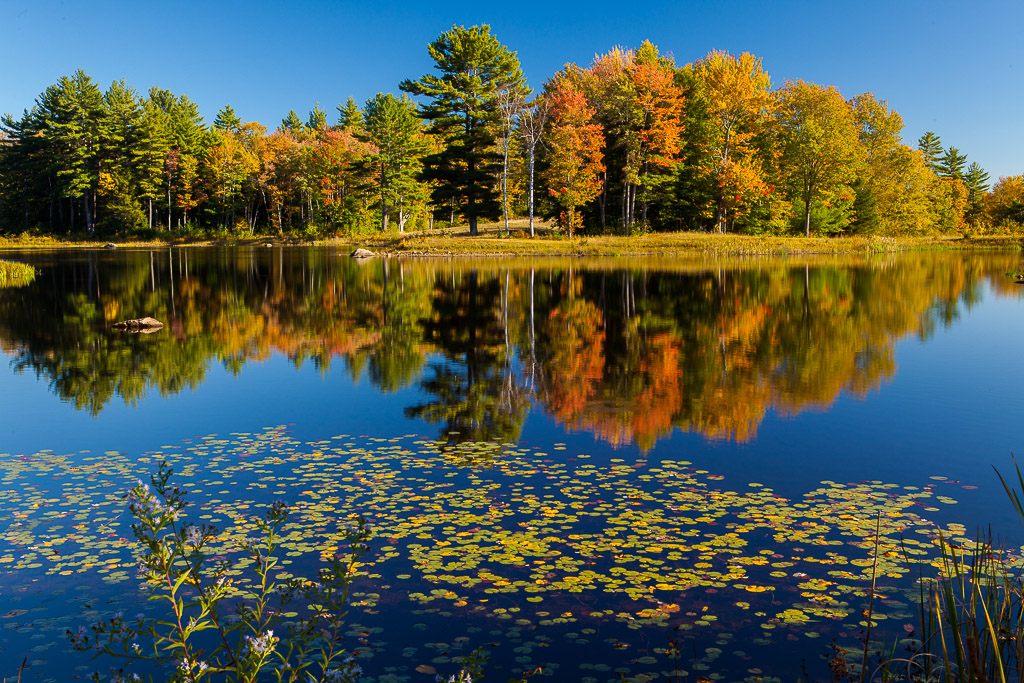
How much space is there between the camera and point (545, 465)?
9.23 m

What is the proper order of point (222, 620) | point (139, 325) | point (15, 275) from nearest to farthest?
point (222, 620), point (139, 325), point (15, 275)

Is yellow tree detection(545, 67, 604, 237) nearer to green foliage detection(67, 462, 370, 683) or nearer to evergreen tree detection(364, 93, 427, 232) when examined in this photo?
evergreen tree detection(364, 93, 427, 232)

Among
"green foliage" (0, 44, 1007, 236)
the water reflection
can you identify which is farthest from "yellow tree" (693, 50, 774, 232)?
the water reflection

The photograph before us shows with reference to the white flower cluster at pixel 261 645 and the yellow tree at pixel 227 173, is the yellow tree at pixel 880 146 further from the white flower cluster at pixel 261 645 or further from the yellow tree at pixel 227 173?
the white flower cluster at pixel 261 645

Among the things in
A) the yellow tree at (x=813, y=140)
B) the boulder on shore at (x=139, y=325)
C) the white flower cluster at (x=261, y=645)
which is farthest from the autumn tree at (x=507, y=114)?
the white flower cluster at (x=261, y=645)

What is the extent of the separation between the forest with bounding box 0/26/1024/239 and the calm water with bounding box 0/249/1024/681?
41.3 metres

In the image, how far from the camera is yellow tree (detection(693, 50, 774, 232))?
60594 millimetres

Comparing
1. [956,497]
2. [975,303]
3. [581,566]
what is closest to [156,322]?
[581,566]

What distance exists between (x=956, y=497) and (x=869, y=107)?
7377 cm

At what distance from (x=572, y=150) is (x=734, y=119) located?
47.6 feet

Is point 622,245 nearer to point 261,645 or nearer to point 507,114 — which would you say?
point 507,114

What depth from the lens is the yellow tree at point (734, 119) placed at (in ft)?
199

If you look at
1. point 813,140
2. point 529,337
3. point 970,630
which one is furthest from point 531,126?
point 970,630

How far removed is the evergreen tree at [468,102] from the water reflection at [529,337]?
1057 inches
